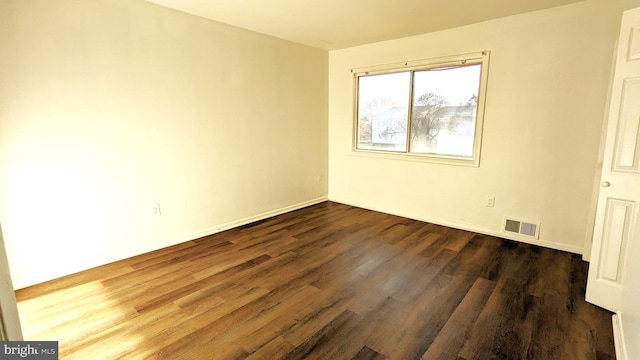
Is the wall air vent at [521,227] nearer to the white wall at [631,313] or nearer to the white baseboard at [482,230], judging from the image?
the white baseboard at [482,230]

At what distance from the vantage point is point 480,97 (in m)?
3.51

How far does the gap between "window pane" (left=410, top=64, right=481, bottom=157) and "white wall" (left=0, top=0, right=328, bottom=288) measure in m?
1.82

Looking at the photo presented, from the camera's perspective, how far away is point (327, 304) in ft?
7.49

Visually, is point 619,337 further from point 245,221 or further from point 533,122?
point 245,221

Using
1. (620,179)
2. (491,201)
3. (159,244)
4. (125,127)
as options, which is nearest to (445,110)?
(491,201)

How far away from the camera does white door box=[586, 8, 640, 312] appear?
200cm

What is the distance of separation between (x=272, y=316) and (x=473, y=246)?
2.31m

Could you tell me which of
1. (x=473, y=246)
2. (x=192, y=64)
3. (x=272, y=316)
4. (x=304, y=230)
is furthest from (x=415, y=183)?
(x=192, y=64)

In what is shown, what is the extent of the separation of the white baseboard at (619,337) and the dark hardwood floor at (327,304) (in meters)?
0.04

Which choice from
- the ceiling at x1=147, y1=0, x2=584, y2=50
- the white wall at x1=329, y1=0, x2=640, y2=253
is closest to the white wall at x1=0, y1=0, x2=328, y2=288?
the ceiling at x1=147, y1=0, x2=584, y2=50

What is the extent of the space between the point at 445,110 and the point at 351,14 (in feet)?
5.45

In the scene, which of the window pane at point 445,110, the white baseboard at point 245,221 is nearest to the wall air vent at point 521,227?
A: the window pane at point 445,110

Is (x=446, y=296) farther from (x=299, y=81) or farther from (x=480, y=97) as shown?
(x=299, y=81)

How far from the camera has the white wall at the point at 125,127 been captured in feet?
7.89
